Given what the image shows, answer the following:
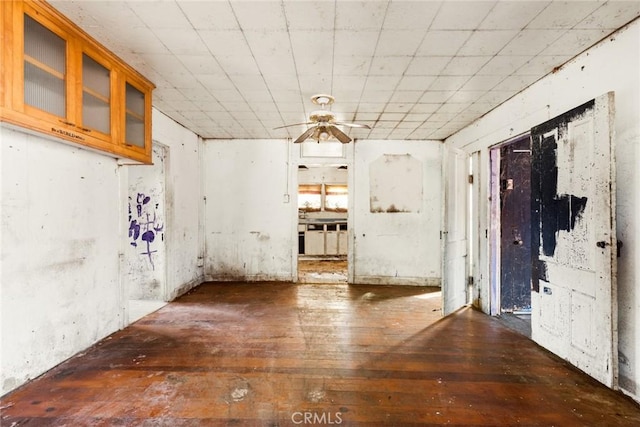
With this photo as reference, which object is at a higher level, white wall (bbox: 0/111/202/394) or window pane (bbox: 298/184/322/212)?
window pane (bbox: 298/184/322/212)

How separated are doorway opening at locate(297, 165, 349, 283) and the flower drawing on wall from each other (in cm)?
452

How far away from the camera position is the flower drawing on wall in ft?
16.4

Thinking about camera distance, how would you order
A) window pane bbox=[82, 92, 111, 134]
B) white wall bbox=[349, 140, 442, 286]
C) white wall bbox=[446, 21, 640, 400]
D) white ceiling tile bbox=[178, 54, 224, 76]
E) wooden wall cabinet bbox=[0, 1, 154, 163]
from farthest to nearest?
white wall bbox=[349, 140, 442, 286] → white ceiling tile bbox=[178, 54, 224, 76] → window pane bbox=[82, 92, 111, 134] → white wall bbox=[446, 21, 640, 400] → wooden wall cabinet bbox=[0, 1, 154, 163]

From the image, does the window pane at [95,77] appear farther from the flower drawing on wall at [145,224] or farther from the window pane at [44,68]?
the flower drawing on wall at [145,224]

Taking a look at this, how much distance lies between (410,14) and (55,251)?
346cm

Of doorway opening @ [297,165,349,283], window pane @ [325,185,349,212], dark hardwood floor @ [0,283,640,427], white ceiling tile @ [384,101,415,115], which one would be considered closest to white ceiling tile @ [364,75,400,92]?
white ceiling tile @ [384,101,415,115]

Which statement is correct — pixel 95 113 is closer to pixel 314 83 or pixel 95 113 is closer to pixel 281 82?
pixel 281 82

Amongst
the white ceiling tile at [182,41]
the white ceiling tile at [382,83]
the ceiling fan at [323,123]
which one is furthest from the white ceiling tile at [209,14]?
the white ceiling tile at [382,83]

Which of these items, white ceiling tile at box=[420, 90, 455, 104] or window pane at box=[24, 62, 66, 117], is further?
white ceiling tile at box=[420, 90, 455, 104]

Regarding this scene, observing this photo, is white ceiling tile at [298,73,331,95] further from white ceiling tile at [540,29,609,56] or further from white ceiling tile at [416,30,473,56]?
white ceiling tile at [540,29,609,56]

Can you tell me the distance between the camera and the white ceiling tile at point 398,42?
261 centimetres

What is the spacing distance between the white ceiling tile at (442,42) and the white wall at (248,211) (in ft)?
13.0

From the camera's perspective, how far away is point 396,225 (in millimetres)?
6492

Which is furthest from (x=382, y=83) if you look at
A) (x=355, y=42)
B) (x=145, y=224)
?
(x=145, y=224)
